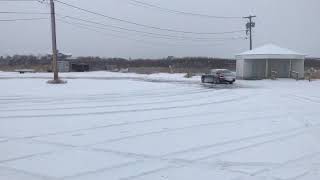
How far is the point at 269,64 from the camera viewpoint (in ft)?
183

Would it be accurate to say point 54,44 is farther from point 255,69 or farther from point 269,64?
point 269,64

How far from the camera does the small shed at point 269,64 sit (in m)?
53.8

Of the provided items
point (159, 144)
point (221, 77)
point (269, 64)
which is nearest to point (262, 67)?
point (269, 64)

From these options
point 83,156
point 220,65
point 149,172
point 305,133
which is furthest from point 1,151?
point 220,65

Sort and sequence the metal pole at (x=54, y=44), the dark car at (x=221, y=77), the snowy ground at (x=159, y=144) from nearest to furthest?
the snowy ground at (x=159, y=144) < the metal pole at (x=54, y=44) < the dark car at (x=221, y=77)

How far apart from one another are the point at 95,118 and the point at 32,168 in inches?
335

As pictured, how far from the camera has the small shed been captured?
53.8m

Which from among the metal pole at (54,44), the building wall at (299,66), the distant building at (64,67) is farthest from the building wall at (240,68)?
the distant building at (64,67)

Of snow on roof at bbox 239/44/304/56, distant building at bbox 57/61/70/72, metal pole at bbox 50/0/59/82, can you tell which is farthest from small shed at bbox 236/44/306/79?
distant building at bbox 57/61/70/72

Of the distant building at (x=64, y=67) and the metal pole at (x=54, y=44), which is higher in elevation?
the metal pole at (x=54, y=44)

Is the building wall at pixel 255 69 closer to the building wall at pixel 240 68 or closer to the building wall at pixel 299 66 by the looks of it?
the building wall at pixel 240 68

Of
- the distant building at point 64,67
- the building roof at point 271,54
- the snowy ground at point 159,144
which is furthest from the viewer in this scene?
the distant building at point 64,67

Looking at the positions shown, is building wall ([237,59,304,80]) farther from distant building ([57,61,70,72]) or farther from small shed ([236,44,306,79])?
distant building ([57,61,70,72])

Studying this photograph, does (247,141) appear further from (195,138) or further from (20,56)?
(20,56)
